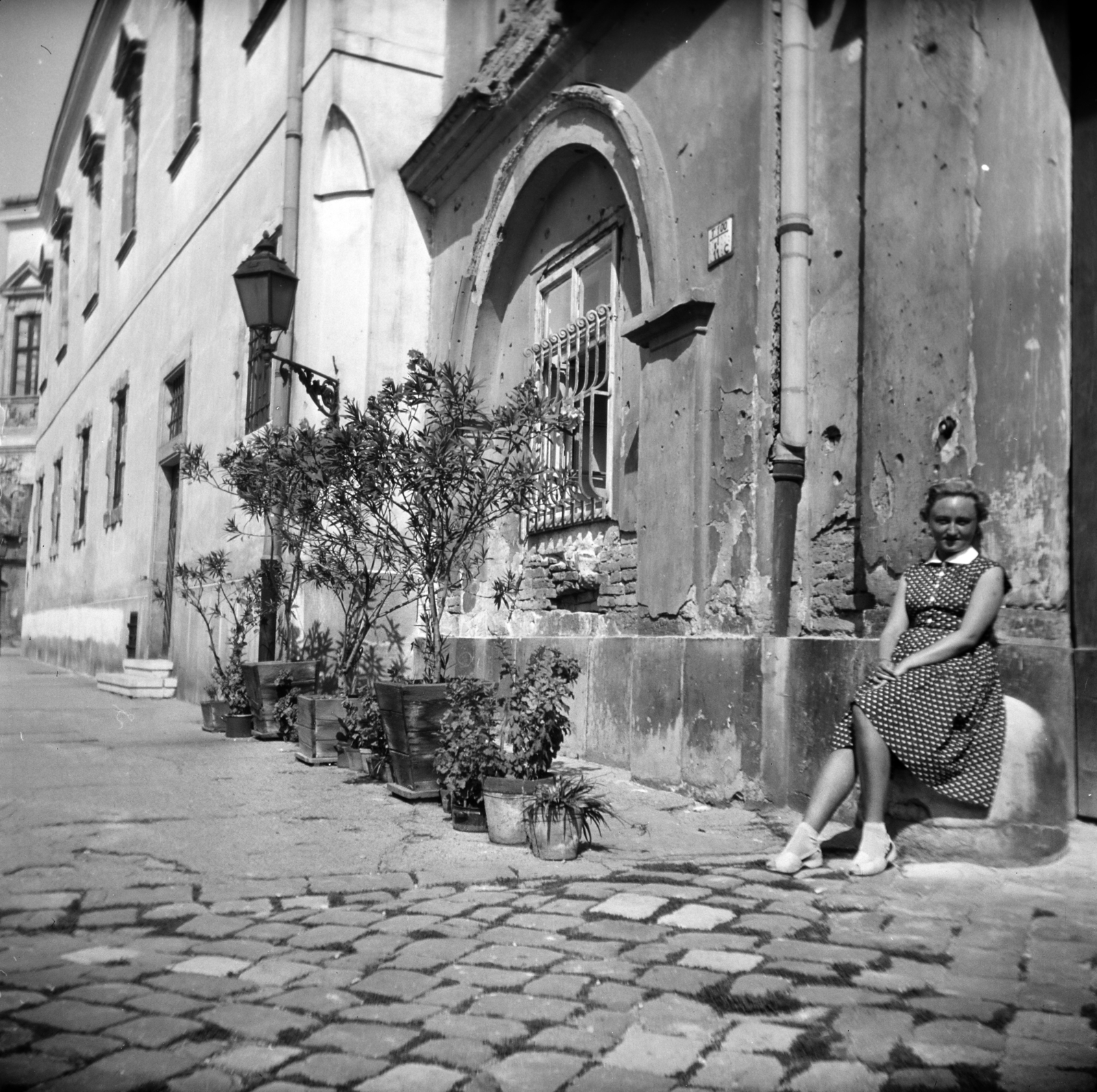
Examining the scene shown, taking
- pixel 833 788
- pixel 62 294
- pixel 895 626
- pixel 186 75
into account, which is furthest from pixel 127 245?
pixel 833 788

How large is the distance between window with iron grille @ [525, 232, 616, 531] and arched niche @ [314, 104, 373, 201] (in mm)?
2642

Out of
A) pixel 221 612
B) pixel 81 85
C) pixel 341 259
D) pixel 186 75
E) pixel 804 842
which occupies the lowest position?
pixel 804 842

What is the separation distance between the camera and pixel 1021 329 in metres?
5.02

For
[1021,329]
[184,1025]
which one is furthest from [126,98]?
[184,1025]

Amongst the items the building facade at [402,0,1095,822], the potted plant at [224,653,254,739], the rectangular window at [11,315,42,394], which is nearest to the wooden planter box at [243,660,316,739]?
the potted plant at [224,653,254,739]

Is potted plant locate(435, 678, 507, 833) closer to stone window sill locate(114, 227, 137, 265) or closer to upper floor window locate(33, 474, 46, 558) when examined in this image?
stone window sill locate(114, 227, 137, 265)

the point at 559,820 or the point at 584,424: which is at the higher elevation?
the point at 584,424

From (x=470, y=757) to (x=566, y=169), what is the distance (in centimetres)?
491

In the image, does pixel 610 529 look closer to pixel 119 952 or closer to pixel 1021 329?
pixel 1021 329

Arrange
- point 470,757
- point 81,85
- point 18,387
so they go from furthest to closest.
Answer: point 18,387
point 81,85
point 470,757

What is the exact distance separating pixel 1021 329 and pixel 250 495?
195 inches

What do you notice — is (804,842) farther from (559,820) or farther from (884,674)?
(559,820)

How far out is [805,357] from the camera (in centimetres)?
570

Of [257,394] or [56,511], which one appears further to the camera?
[56,511]
